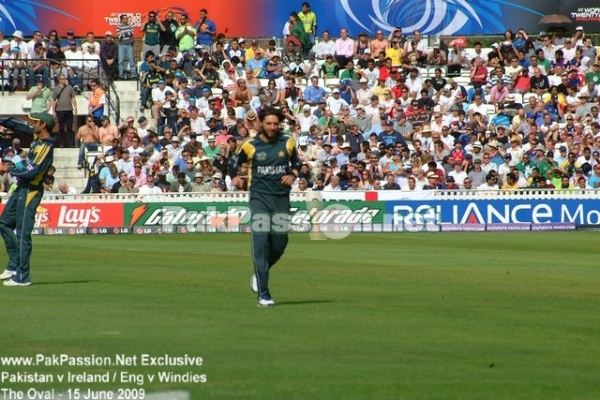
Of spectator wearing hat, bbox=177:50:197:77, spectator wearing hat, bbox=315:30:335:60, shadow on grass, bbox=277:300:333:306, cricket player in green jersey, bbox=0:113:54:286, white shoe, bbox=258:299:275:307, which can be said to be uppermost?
spectator wearing hat, bbox=315:30:335:60

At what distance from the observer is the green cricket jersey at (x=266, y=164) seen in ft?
43.7

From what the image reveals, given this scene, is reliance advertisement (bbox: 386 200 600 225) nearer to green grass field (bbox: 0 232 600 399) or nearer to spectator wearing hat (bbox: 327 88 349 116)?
spectator wearing hat (bbox: 327 88 349 116)

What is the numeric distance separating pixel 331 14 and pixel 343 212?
11092 mm

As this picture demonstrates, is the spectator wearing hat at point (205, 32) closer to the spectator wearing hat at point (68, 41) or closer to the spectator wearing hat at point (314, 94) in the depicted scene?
the spectator wearing hat at point (68, 41)

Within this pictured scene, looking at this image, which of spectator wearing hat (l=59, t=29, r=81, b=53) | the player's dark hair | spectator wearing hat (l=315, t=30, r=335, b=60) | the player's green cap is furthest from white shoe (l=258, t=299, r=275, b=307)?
spectator wearing hat (l=315, t=30, r=335, b=60)

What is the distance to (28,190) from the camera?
1512 centimetres

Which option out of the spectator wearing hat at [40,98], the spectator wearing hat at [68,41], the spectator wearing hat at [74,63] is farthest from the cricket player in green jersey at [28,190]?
the spectator wearing hat at [68,41]

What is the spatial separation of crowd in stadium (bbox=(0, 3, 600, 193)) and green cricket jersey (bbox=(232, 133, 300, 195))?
1558 centimetres

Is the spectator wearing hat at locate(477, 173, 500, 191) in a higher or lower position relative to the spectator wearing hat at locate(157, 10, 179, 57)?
lower

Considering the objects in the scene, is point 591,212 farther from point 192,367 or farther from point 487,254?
point 192,367

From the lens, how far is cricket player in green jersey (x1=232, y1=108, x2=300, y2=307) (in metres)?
13.2

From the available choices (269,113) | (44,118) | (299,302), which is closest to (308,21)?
(44,118)

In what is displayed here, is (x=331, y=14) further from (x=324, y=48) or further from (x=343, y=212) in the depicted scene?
(x=343, y=212)

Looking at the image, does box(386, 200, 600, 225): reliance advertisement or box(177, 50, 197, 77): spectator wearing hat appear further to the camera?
box(177, 50, 197, 77): spectator wearing hat
